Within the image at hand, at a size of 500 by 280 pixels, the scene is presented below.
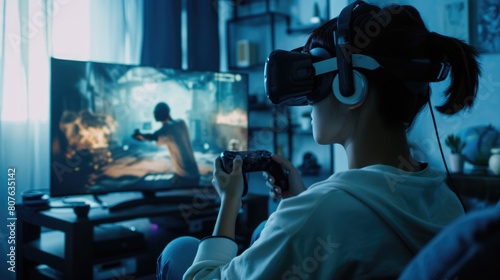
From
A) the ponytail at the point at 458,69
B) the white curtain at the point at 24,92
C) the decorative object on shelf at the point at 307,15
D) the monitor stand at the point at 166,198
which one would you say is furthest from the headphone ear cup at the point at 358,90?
the decorative object on shelf at the point at 307,15

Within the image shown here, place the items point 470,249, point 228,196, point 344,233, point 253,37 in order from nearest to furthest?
1. point 470,249
2. point 344,233
3. point 228,196
4. point 253,37

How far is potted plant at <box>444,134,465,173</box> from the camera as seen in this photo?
2.33m

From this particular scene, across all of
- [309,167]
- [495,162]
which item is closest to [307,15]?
[309,167]

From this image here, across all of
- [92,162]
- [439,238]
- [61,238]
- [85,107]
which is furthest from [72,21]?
[439,238]

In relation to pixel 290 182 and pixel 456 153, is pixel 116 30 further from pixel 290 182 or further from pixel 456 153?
pixel 456 153

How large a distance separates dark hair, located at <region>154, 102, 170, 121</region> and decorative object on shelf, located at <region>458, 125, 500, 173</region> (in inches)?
61.2

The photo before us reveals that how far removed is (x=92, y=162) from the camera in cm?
202

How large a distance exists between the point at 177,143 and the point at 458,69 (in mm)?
1596

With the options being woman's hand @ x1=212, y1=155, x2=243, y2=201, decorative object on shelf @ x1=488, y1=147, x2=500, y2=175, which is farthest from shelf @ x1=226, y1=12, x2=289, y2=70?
woman's hand @ x1=212, y1=155, x2=243, y2=201

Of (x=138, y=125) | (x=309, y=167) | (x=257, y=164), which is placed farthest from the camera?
(x=309, y=167)

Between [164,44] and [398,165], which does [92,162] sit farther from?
[398,165]

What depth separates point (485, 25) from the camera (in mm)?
2422

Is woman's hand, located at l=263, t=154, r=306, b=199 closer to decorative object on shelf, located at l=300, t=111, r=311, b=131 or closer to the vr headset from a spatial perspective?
the vr headset

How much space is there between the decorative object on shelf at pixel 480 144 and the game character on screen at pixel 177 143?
142cm
